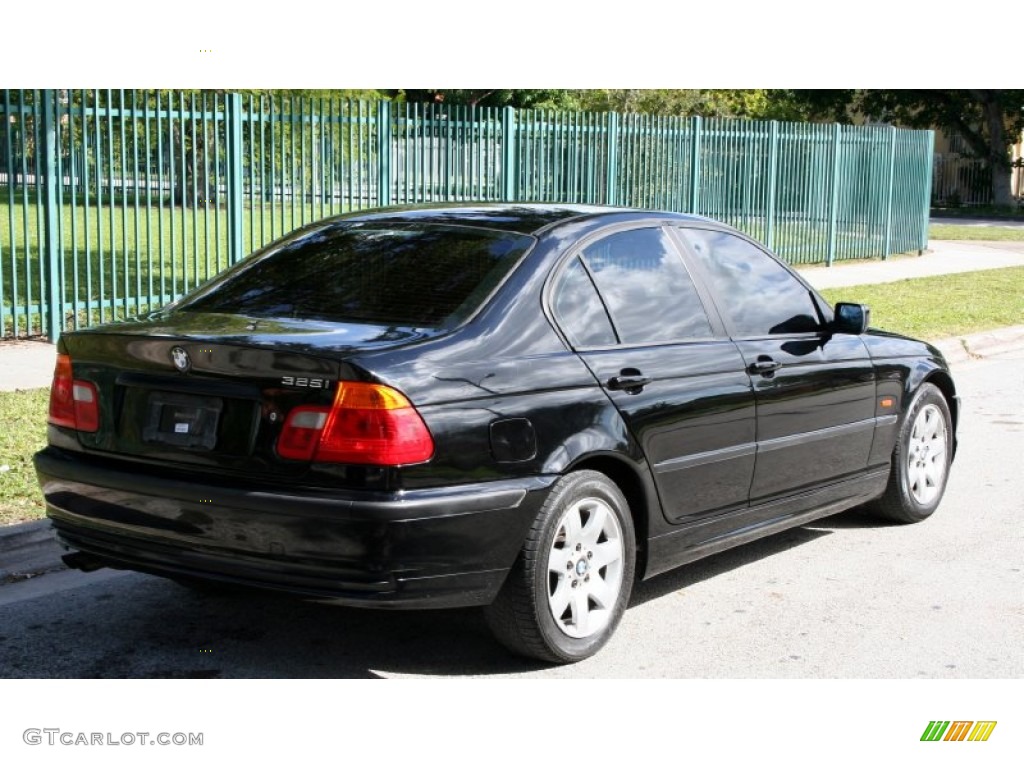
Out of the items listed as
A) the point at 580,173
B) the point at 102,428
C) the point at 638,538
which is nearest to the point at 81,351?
the point at 102,428

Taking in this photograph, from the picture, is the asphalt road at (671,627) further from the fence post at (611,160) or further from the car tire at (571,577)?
the fence post at (611,160)

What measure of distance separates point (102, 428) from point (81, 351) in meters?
0.32

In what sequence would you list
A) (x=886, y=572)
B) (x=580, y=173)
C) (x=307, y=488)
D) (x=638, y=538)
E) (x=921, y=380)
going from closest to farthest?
(x=307, y=488)
(x=638, y=538)
(x=886, y=572)
(x=921, y=380)
(x=580, y=173)

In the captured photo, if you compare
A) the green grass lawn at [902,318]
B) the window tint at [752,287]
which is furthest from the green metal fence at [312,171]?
the window tint at [752,287]

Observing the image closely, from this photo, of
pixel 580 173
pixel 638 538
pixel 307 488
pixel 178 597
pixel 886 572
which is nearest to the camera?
pixel 307 488

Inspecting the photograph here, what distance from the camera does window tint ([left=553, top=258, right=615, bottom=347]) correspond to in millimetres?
5102

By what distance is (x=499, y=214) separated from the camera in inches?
221

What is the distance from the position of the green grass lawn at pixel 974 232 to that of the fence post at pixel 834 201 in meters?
9.37

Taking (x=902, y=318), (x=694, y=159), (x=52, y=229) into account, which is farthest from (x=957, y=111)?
(x=52, y=229)

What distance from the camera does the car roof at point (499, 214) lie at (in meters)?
5.47

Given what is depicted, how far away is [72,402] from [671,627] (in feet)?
7.89

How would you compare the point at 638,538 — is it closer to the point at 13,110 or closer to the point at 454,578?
the point at 454,578
